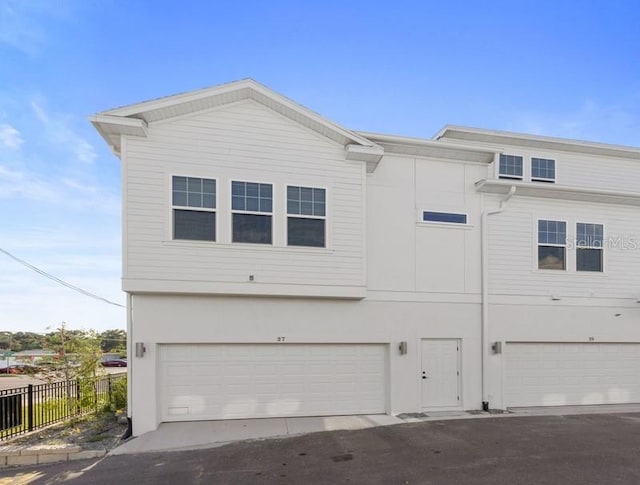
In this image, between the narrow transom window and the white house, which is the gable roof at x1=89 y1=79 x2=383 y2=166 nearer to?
the white house

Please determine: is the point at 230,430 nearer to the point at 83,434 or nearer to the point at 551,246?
the point at 83,434

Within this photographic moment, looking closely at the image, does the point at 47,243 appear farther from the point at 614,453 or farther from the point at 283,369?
the point at 614,453

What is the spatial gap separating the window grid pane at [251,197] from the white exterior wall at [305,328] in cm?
205

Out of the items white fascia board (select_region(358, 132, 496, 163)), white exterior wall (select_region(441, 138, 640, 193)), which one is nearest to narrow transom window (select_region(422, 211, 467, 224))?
white fascia board (select_region(358, 132, 496, 163))

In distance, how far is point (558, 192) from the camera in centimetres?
1093

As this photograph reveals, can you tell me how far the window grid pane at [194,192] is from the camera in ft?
28.2

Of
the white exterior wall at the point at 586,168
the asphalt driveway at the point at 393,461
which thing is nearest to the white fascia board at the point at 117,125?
the asphalt driveway at the point at 393,461

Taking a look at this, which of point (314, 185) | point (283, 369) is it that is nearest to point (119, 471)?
point (283, 369)

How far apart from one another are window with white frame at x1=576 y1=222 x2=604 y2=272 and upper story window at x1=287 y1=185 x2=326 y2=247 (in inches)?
290

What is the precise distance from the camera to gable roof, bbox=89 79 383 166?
27.0 feet

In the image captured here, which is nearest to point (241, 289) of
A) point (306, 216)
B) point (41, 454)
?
point (306, 216)

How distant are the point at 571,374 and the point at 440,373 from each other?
3.89m

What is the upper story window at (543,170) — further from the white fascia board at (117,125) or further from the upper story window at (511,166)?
the white fascia board at (117,125)

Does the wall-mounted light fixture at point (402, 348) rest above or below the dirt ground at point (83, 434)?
above
